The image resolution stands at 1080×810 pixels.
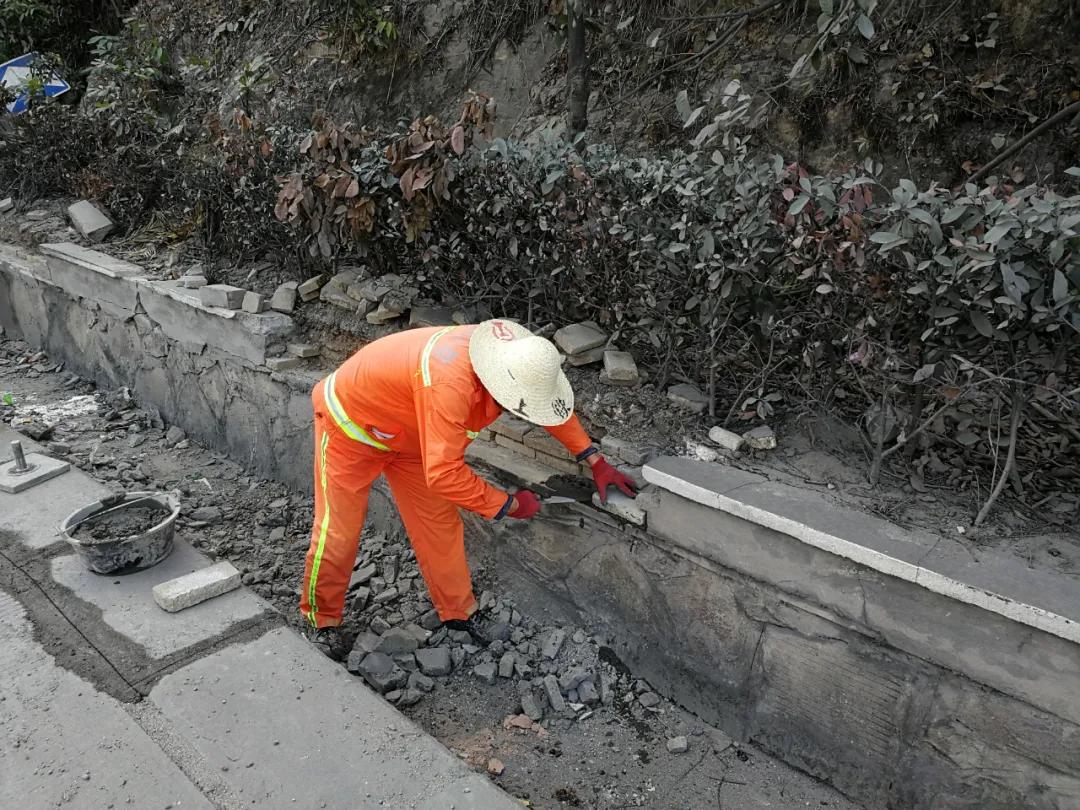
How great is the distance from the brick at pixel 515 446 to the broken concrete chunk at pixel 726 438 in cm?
81

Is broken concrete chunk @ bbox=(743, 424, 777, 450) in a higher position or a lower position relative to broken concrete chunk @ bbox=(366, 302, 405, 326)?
lower

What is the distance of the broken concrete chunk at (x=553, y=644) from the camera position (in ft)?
11.7

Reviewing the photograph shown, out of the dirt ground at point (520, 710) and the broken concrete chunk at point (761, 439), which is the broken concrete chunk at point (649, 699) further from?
the broken concrete chunk at point (761, 439)

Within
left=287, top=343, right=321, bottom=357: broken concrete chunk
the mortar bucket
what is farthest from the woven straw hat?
left=287, top=343, right=321, bottom=357: broken concrete chunk

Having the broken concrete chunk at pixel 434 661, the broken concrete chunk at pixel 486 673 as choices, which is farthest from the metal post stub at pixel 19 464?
the broken concrete chunk at pixel 486 673

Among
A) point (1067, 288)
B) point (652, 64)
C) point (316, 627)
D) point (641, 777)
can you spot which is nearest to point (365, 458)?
point (316, 627)

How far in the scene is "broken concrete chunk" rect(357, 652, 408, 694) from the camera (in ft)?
10.9

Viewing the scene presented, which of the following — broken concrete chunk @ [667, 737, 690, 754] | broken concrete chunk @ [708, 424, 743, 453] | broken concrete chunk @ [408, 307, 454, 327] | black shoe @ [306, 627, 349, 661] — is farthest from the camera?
broken concrete chunk @ [408, 307, 454, 327]

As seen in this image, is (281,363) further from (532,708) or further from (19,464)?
(532,708)

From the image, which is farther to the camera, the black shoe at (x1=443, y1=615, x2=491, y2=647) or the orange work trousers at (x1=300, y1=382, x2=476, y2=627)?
the black shoe at (x1=443, y1=615, x2=491, y2=647)

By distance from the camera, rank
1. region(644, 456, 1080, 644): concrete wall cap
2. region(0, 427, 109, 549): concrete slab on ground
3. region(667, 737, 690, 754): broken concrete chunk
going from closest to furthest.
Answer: region(644, 456, 1080, 644): concrete wall cap, region(667, 737, 690, 754): broken concrete chunk, region(0, 427, 109, 549): concrete slab on ground

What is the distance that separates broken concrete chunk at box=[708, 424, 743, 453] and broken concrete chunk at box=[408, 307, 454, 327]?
1568 millimetres

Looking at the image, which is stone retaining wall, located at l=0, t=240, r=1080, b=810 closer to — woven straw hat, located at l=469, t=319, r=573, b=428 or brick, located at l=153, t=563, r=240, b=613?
woven straw hat, located at l=469, t=319, r=573, b=428

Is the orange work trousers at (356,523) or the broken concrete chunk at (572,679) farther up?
the orange work trousers at (356,523)
